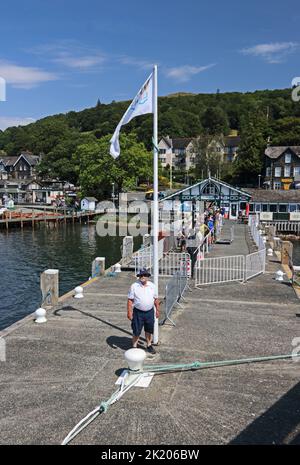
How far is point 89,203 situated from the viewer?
7644 cm

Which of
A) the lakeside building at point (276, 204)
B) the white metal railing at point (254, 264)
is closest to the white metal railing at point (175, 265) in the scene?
the white metal railing at point (254, 264)

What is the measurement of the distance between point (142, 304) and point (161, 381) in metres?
1.67

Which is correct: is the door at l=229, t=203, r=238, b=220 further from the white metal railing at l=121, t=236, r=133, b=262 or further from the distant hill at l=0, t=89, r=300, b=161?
the distant hill at l=0, t=89, r=300, b=161

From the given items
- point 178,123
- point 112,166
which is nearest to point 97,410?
point 112,166

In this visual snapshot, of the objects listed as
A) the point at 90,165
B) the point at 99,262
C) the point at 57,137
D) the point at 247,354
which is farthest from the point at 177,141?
the point at 247,354

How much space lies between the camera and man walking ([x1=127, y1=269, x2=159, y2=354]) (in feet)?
28.4

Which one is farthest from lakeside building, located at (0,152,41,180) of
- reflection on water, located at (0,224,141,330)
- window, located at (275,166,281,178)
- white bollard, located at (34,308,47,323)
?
white bollard, located at (34,308,47,323)

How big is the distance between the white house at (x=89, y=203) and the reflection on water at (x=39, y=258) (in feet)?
46.8

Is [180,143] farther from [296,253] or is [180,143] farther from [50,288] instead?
[50,288]

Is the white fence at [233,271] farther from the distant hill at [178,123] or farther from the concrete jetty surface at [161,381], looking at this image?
the distant hill at [178,123]

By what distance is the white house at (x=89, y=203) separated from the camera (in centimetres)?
7581

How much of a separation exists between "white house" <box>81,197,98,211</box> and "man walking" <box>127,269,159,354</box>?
223ft

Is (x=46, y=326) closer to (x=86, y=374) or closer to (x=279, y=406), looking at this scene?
(x=86, y=374)
